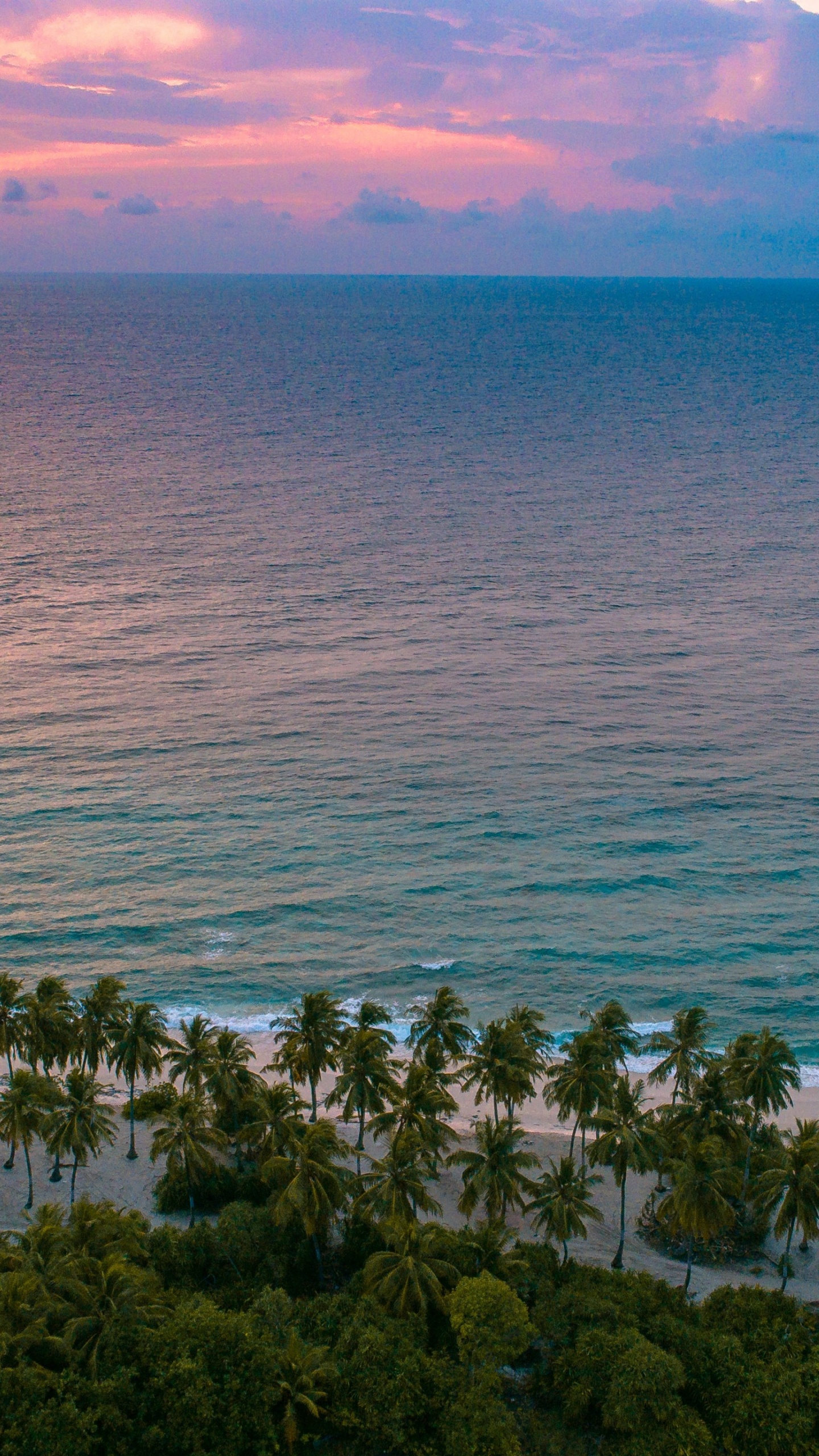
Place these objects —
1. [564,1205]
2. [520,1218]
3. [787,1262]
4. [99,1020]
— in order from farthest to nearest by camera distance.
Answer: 1. [99,1020]
2. [520,1218]
3. [787,1262]
4. [564,1205]

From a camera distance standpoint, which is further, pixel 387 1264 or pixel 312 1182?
pixel 312 1182

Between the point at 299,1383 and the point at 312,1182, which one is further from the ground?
the point at 312,1182

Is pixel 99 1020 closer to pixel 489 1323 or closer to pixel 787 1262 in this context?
pixel 489 1323

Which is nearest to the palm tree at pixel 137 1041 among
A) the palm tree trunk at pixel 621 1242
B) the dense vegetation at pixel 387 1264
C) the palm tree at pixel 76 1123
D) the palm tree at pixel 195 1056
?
the dense vegetation at pixel 387 1264

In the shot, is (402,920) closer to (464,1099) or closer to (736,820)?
(464,1099)

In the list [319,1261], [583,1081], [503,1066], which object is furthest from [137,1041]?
[583,1081]

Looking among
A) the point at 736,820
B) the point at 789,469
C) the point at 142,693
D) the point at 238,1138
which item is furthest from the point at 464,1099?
the point at 789,469
